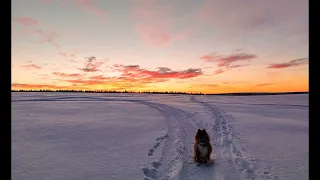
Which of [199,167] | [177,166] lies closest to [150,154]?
[177,166]

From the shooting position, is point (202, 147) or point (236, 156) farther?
point (236, 156)

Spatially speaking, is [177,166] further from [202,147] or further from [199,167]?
[202,147]

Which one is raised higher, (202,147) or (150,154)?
(202,147)

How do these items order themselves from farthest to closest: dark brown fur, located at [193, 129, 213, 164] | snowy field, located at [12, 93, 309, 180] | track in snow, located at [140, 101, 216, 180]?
1. dark brown fur, located at [193, 129, 213, 164]
2. snowy field, located at [12, 93, 309, 180]
3. track in snow, located at [140, 101, 216, 180]

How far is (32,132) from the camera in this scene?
310 inches

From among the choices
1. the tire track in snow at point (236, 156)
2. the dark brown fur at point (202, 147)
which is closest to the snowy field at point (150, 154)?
the tire track in snow at point (236, 156)

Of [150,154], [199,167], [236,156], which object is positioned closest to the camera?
[199,167]

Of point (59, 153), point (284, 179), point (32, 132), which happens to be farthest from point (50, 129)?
point (284, 179)

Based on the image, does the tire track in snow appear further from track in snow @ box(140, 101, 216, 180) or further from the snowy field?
track in snow @ box(140, 101, 216, 180)

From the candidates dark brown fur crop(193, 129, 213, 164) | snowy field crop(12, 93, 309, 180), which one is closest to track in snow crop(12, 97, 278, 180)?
snowy field crop(12, 93, 309, 180)

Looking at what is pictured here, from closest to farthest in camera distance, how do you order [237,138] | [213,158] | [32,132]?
[213,158], [237,138], [32,132]
